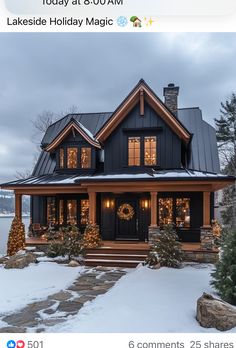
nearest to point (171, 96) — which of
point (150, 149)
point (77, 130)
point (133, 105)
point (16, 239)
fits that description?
point (133, 105)

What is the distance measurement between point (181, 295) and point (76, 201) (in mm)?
8139

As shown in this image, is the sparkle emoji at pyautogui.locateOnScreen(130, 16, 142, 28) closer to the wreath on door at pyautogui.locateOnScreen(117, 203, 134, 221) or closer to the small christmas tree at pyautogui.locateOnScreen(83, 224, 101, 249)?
the small christmas tree at pyautogui.locateOnScreen(83, 224, 101, 249)

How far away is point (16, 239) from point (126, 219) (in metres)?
4.35

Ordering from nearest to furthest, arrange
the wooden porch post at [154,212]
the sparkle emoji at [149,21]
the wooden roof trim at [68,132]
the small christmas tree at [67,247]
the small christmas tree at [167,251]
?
the sparkle emoji at [149,21] < the small christmas tree at [167,251] < the small christmas tree at [67,247] < the wooden porch post at [154,212] < the wooden roof trim at [68,132]

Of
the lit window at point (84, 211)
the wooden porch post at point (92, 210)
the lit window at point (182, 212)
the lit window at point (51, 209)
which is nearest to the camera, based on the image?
the wooden porch post at point (92, 210)

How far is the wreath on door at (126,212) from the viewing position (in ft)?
38.6

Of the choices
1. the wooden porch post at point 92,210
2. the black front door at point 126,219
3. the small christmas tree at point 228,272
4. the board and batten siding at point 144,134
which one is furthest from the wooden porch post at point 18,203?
the small christmas tree at point 228,272

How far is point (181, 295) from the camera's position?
19.4ft

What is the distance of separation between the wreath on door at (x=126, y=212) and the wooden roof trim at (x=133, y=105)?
294cm

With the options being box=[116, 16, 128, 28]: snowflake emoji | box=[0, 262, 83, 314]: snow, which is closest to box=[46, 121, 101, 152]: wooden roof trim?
box=[0, 262, 83, 314]: snow

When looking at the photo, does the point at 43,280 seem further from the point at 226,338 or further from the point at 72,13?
the point at 72,13

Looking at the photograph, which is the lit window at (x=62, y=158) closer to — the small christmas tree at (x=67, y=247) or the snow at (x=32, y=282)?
the small christmas tree at (x=67, y=247)

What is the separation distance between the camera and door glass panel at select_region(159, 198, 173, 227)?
37.8 feet

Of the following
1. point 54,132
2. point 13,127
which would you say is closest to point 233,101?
point 54,132
